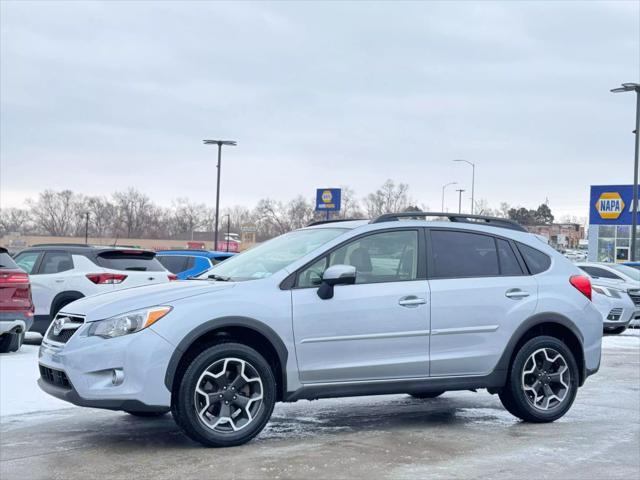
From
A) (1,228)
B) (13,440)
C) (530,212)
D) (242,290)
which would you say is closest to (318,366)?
(242,290)

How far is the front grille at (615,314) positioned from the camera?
19250 mm

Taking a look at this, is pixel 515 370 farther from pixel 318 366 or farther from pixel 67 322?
pixel 67 322

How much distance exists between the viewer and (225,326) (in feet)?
21.2

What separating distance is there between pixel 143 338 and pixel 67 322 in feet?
2.65

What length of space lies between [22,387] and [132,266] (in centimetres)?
503

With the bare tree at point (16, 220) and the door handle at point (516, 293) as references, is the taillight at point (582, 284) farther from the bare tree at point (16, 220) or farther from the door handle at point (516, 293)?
the bare tree at point (16, 220)

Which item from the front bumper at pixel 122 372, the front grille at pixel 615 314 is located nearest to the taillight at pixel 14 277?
the front bumper at pixel 122 372

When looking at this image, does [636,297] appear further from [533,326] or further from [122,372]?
[122,372]

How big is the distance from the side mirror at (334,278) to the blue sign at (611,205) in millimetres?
41225

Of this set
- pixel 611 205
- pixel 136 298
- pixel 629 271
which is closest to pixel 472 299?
pixel 136 298

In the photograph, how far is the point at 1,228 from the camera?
142875mm

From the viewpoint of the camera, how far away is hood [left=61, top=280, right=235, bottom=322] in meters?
6.37

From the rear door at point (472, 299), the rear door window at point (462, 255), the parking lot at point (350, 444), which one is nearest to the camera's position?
the parking lot at point (350, 444)

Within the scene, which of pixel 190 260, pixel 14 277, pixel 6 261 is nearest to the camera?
pixel 14 277
